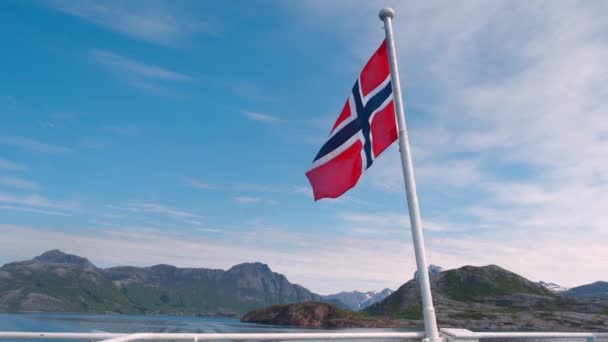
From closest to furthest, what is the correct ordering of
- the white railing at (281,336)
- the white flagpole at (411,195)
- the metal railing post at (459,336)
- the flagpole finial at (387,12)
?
the white railing at (281,336)
the metal railing post at (459,336)
the white flagpole at (411,195)
the flagpole finial at (387,12)

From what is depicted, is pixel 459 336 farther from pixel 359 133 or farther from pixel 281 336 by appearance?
pixel 359 133

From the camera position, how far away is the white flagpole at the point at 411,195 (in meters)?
9.73

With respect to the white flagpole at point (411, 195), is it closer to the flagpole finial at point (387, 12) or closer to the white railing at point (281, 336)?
the flagpole finial at point (387, 12)

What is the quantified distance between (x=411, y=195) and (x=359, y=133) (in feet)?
10.4

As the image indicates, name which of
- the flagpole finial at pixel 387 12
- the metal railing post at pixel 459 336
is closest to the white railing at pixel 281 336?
the metal railing post at pixel 459 336

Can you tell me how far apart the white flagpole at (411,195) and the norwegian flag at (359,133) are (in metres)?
0.62

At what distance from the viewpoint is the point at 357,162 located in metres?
13.4

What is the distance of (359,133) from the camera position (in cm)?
1352

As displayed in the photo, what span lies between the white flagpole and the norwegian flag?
→ 0.62 meters

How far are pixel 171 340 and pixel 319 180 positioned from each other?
24.8ft

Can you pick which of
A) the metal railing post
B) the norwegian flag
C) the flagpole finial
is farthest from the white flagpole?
the norwegian flag

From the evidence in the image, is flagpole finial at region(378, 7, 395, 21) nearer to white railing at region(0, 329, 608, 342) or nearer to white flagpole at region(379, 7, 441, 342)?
white flagpole at region(379, 7, 441, 342)

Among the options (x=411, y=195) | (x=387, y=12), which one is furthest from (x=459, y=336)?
(x=387, y=12)

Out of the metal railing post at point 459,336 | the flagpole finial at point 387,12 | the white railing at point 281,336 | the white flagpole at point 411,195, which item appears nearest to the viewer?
the white railing at point 281,336
